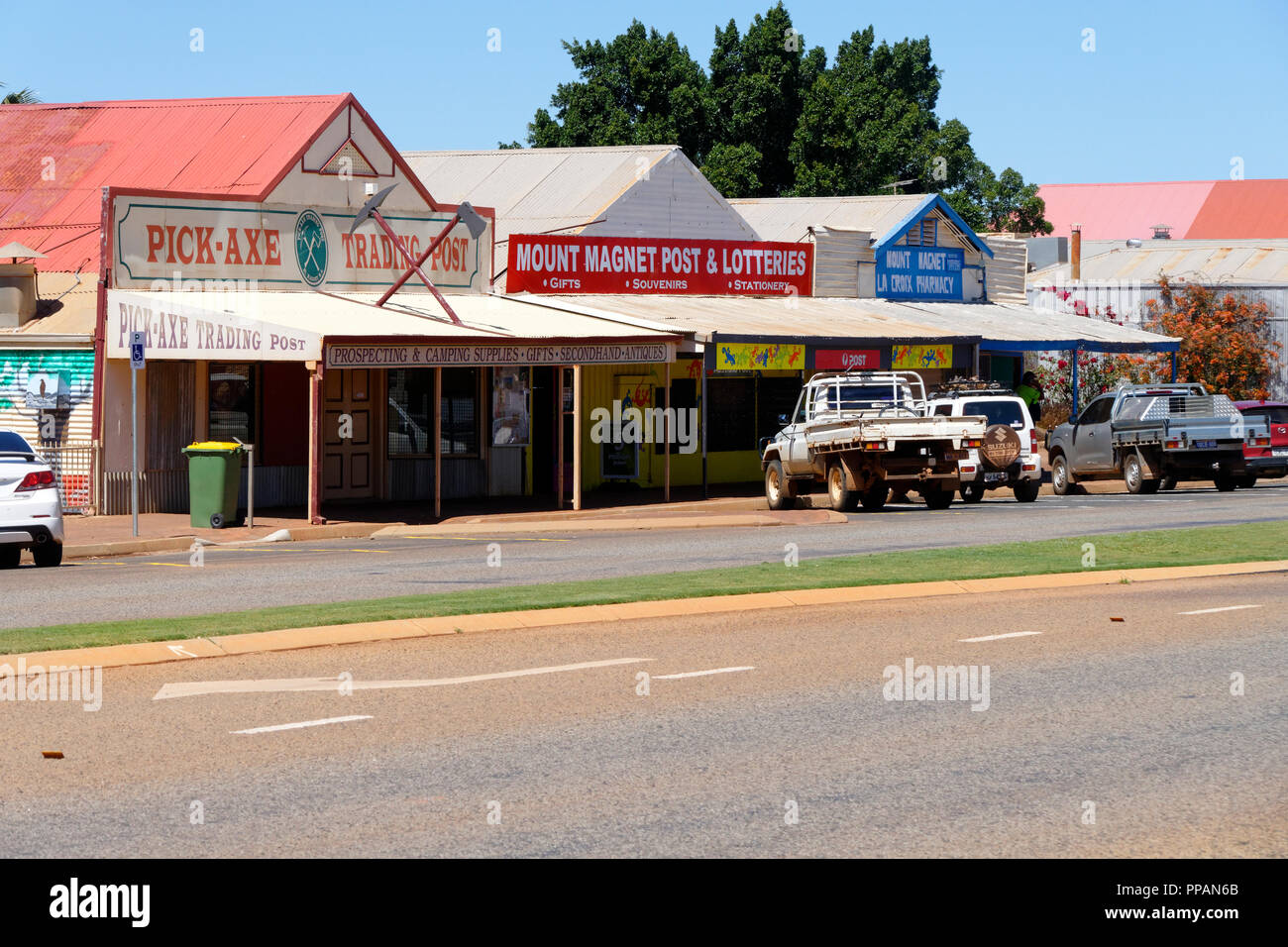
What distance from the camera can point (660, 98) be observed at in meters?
62.1

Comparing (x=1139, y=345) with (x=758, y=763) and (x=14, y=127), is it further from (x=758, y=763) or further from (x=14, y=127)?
(x=758, y=763)

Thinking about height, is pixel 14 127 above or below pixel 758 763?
above

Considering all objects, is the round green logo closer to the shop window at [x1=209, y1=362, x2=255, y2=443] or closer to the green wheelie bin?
the shop window at [x1=209, y1=362, x2=255, y2=443]

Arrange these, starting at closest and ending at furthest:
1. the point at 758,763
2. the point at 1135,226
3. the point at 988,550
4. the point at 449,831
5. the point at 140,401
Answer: the point at 449,831 → the point at 758,763 → the point at 988,550 → the point at 140,401 → the point at 1135,226

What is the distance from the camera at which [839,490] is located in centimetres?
2784

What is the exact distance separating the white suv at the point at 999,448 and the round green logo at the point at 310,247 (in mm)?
10742

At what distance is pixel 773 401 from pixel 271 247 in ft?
41.9

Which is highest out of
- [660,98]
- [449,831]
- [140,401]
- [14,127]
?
[660,98]

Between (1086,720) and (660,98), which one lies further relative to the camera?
(660,98)

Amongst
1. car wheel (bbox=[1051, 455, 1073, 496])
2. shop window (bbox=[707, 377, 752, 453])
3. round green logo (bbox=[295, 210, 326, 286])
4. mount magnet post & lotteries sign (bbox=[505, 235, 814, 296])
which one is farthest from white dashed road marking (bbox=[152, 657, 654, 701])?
shop window (bbox=[707, 377, 752, 453])

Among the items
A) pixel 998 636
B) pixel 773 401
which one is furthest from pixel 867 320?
pixel 998 636

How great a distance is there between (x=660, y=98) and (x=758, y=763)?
55.2m

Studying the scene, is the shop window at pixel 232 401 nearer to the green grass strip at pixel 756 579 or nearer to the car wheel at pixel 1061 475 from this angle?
the green grass strip at pixel 756 579
